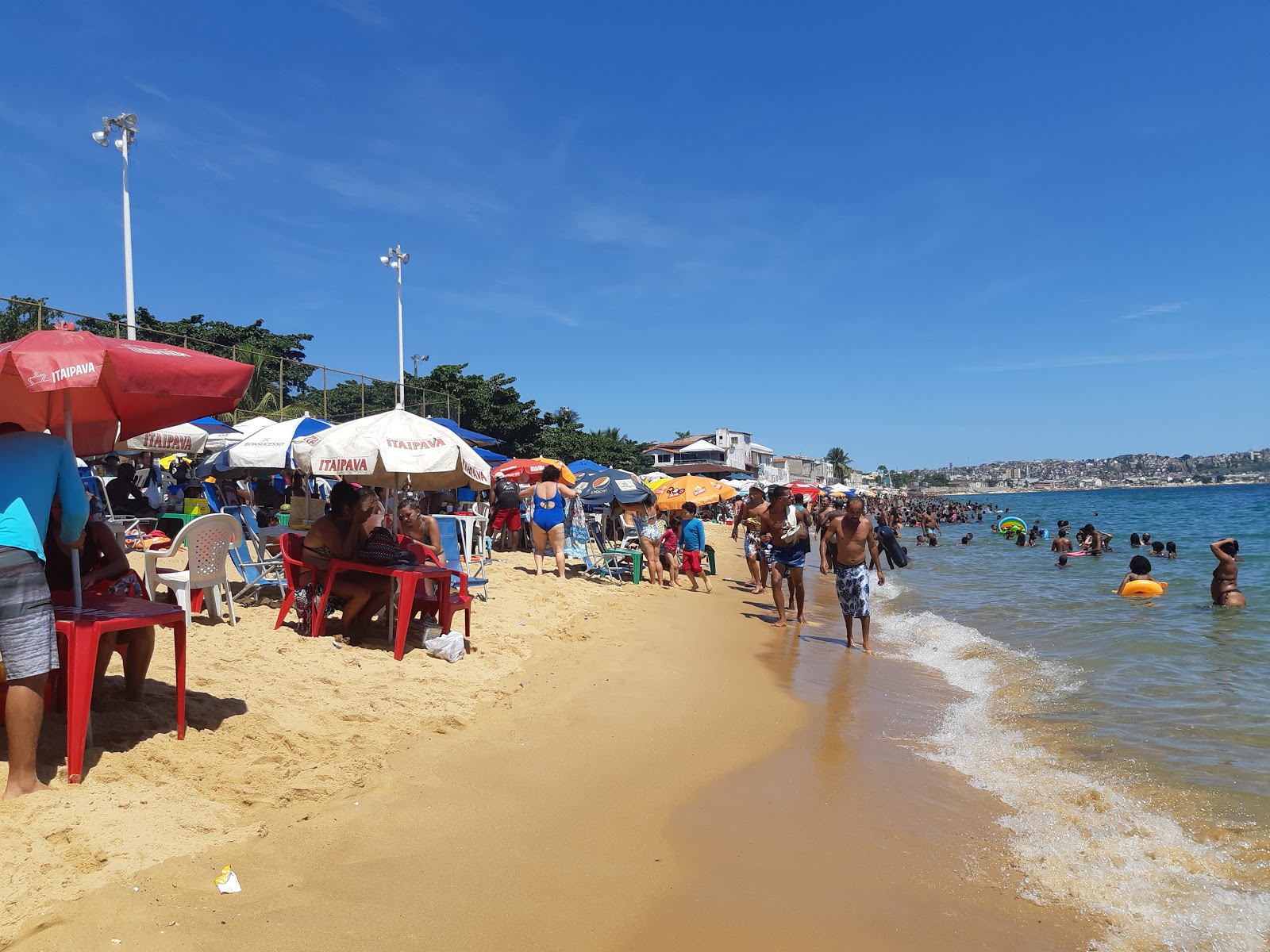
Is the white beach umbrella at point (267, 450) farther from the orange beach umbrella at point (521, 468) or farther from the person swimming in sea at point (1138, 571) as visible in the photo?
the person swimming in sea at point (1138, 571)

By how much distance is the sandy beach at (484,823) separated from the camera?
263 cm

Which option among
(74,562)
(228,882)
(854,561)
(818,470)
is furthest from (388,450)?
(818,470)

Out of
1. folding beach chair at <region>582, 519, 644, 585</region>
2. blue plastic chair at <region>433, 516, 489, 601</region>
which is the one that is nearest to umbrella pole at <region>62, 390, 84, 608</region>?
blue plastic chair at <region>433, 516, 489, 601</region>

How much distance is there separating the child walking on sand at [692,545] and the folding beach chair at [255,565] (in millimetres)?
6886

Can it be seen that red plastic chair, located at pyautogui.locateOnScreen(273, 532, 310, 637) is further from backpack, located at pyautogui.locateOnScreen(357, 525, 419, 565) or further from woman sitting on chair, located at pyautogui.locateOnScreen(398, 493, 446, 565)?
woman sitting on chair, located at pyautogui.locateOnScreen(398, 493, 446, 565)

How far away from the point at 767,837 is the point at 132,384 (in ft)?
11.3

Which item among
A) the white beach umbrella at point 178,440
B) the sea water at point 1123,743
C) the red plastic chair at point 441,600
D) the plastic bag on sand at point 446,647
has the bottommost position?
the sea water at point 1123,743

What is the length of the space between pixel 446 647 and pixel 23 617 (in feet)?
10.4

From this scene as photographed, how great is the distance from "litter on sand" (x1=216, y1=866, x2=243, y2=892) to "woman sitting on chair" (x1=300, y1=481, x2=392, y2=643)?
11.0ft

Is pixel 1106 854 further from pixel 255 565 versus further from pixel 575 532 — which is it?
pixel 575 532

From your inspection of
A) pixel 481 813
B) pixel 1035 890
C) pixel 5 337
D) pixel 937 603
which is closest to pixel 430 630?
pixel 481 813

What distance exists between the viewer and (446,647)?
5.93m

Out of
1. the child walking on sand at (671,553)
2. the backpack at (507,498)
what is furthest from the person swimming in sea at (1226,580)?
the backpack at (507,498)

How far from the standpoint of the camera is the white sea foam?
9.87 ft
